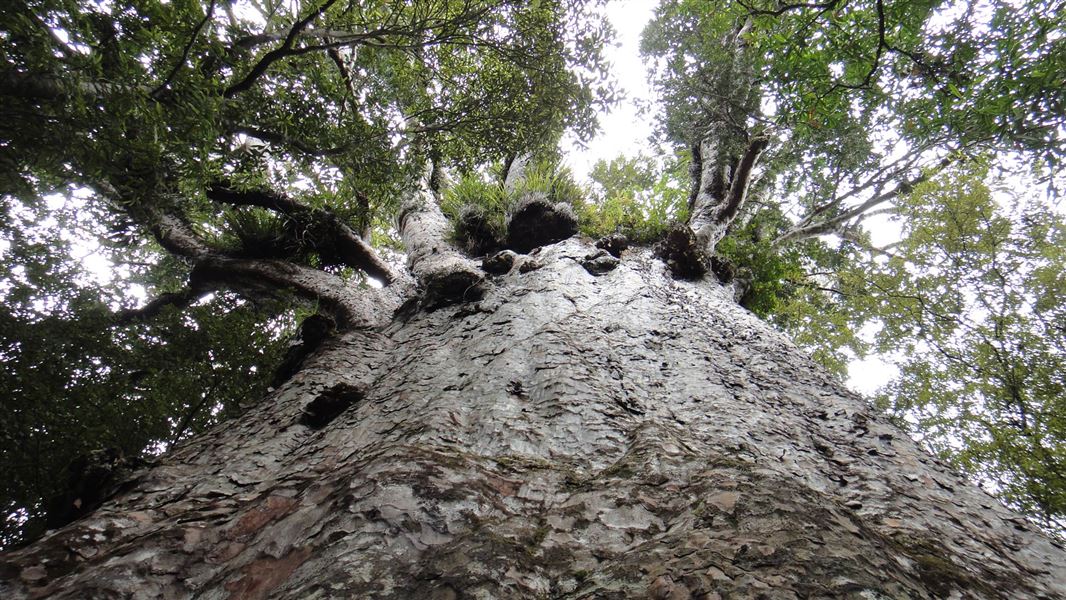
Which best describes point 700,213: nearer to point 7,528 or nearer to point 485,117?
point 485,117

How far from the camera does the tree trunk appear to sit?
1.16 meters

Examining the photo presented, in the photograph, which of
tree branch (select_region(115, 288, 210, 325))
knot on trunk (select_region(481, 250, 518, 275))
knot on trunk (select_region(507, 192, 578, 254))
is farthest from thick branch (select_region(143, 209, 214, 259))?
knot on trunk (select_region(507, 192, 578, 254))

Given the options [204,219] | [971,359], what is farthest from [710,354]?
[971,359]

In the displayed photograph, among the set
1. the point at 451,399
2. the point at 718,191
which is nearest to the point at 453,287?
the point at 451,399

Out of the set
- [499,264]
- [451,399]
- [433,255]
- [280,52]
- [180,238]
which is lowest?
[451,399]

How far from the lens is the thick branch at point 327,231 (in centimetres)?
462

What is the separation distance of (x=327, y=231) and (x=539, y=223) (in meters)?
2.13

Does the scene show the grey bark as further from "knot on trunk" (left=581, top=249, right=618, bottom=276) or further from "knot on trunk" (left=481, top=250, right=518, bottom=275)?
"knot on trunk" (left=581, top=249, right=618, bottom=276)

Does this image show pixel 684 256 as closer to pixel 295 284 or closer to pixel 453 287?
pixel 453 287

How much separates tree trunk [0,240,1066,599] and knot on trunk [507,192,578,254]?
2.60 m

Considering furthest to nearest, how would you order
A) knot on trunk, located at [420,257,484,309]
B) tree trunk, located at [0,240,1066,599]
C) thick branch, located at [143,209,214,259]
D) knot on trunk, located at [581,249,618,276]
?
thick branch, located at [143,209,214,259]
knot on trunk, located at [581,249,618,276]
knot on trunk, located at [420,257,484,309]
tree trunk, located at [0,240,1066,599]

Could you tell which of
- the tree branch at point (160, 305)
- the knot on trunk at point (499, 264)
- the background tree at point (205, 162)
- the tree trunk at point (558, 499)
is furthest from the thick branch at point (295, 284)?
the tree trunk at point (558, 499)

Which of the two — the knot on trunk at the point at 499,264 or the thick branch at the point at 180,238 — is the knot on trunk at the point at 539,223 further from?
the thick branch at the point at 180,238

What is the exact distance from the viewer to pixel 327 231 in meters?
5.07
